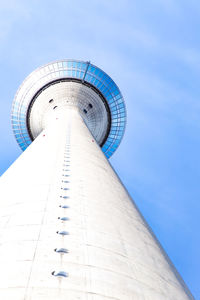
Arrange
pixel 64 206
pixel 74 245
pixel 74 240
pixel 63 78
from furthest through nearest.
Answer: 1. pixel 63 78
2. pixel 64 206
3. pixel 74 240
4. pixel 74 245

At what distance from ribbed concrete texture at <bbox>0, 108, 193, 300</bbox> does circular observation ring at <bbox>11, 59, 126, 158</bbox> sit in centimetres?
2977

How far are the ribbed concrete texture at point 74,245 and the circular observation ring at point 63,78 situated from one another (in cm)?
2977

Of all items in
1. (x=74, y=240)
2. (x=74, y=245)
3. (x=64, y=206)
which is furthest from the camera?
(x=64, y=206)

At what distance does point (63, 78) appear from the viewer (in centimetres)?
4116

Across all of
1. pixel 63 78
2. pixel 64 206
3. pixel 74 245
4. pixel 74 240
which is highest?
pixel 63 78

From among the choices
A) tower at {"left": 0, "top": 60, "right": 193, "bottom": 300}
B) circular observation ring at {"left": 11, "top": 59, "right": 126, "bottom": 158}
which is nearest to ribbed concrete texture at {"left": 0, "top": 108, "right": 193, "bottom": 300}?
tower at {"left": 0, "top": 60, "right": 193, "bottom": 300}

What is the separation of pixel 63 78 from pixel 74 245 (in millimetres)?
35967

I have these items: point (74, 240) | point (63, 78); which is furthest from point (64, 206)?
point (63, 78)

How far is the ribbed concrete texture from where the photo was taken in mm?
5914

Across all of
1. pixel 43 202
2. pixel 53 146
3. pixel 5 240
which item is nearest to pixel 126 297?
pixel 5 240

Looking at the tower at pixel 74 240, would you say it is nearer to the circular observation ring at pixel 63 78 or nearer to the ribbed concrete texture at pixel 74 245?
the ribbed concrete texture at pixel 74 245

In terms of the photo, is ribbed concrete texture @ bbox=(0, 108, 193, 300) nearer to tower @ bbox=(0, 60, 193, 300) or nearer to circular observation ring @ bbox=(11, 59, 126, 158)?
tower @ bbox=(0, 60, 193, 300)

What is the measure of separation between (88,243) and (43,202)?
2.63 meters

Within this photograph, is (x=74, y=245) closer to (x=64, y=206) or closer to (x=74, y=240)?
(x=74, y=240)
